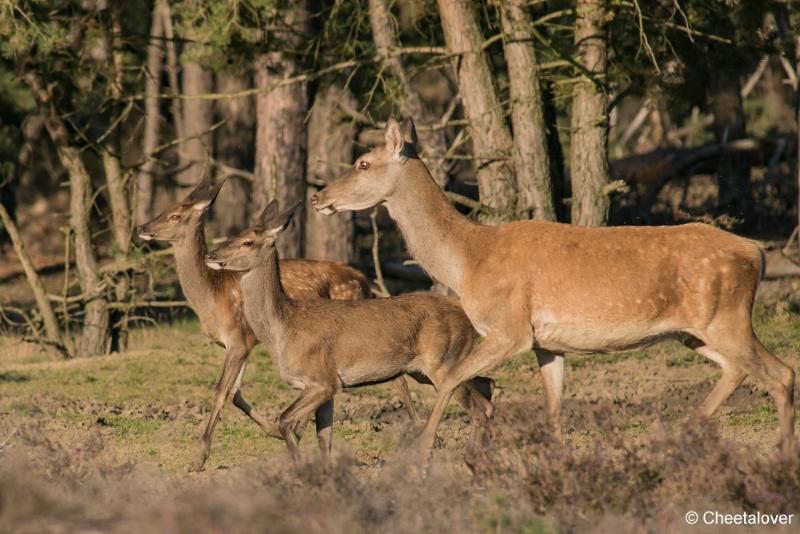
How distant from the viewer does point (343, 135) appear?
22344mm

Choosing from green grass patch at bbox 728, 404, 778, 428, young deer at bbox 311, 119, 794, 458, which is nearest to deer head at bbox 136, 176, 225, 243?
young deer at bbox 311, 119, 794, 458

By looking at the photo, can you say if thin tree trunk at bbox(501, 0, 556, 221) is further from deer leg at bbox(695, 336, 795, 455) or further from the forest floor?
deer leg at bbox(695, 336, 795, 455)

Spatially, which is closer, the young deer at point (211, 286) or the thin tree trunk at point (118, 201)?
the young deer at point (211, 286)

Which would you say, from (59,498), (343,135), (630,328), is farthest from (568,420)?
(343,135)

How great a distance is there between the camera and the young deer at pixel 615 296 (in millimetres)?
9594

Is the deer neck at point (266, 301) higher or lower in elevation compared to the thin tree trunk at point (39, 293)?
higher

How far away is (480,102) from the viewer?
47.9 ft

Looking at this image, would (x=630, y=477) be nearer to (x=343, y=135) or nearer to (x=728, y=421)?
(x=728, y=421)

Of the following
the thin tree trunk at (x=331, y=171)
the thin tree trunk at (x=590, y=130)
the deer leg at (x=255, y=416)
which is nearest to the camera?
the deer leg at (x=255, y=416)

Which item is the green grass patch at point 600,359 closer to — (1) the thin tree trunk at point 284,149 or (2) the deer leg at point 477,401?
(2) the deer leg at point 477,401

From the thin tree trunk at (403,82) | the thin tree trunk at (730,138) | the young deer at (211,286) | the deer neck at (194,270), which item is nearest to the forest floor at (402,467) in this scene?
the young deer at (211,286)

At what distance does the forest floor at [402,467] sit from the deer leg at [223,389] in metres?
0.19

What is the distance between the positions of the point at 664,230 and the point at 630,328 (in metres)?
0.80

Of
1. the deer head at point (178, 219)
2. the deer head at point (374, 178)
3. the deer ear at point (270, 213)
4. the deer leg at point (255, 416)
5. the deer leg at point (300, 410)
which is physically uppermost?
the deer head at point (374, 178)
